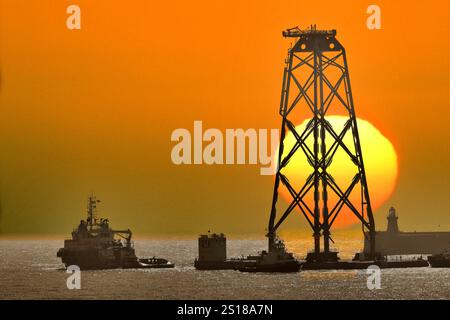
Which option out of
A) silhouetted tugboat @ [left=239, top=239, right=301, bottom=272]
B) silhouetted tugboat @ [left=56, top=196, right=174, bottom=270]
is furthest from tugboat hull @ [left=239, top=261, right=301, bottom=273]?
silhouetted tugboat @ [left=56, top=196, right=174, bottom=270]

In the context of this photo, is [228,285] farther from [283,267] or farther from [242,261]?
[242,261]

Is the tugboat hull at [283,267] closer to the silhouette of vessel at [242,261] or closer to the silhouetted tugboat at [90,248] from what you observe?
the silhouette of vessel at [242,261]

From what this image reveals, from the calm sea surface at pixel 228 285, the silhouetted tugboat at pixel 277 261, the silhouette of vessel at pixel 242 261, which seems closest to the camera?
the calm sea surface at pixel 228 285

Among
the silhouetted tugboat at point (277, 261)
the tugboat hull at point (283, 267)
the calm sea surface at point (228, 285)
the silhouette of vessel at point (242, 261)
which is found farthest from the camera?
the silhouette of vessel at point (242, 261)

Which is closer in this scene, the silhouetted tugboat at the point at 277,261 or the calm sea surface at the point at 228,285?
the calm sea surface at the point at 228,285

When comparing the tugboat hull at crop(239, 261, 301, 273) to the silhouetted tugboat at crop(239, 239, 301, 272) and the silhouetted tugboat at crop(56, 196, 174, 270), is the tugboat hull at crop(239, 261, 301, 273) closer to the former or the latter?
the silhouetted tugboat at crop(239, 239, 301, 272)

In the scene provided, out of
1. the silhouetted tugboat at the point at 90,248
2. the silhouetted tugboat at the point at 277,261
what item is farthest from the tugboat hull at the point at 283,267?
the silhouetted tugboat at the point at 90,248

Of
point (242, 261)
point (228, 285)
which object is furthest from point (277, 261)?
point (228, 285)

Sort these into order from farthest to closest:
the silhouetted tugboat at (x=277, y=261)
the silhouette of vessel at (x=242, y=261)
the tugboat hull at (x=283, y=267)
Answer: the silhouette of vessel at (x=242, y=261), the silhouetted tugboat at (x=277, y=261), the tugboat hull at (x=283, y=267)

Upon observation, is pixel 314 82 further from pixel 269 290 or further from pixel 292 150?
pixel 269 290

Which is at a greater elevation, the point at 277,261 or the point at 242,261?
the point at 277,261
